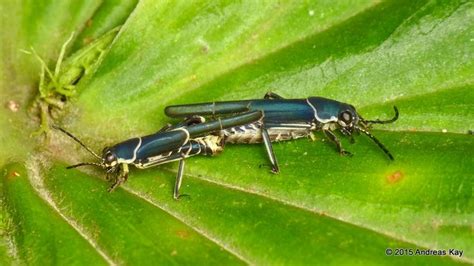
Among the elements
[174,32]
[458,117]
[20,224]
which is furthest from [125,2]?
[458,117]

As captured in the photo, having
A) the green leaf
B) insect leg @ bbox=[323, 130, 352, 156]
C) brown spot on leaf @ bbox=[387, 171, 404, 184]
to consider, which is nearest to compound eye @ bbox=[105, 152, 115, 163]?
the green leaf

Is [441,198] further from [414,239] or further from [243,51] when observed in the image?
[243,51]

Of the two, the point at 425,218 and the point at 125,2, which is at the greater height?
the point at 125,2

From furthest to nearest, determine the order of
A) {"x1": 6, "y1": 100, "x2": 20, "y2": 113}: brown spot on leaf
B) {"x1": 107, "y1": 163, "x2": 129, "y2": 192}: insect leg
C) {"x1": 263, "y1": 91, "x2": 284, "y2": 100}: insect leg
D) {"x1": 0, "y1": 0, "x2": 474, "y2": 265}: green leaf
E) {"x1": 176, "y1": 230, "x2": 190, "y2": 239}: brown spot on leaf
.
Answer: {"x1": 6, "y1": 100, "x2": 20, "y2": 113}: brown spot on leaf → {"x1": 263, "y1": 91, "x2": 284, "y2": 100}: insect leg → {"x1": 107, "y1": 163, "x2": 129, "y2": 192}: insect leg → {"x1": 176, "y1": 230, "x2": 190, "y2": 239}: brown spot on leaf → {"x1": 0, "y1": 0, "x2": 474, "y2": 265}: green leaf

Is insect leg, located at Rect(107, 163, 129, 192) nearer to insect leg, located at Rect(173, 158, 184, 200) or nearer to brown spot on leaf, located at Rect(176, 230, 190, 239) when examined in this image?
insect leg, located at Rect(173, 158, 184, 200)

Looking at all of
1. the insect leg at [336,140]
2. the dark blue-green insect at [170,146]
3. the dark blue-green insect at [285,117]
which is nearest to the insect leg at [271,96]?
the dark blue-green insect at [285,117]

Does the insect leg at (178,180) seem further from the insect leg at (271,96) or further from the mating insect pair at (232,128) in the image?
the insect leg at (271,96)

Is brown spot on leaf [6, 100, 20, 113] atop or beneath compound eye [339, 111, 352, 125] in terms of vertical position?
atop

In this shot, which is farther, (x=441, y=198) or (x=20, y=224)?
(x=20, y=224)
